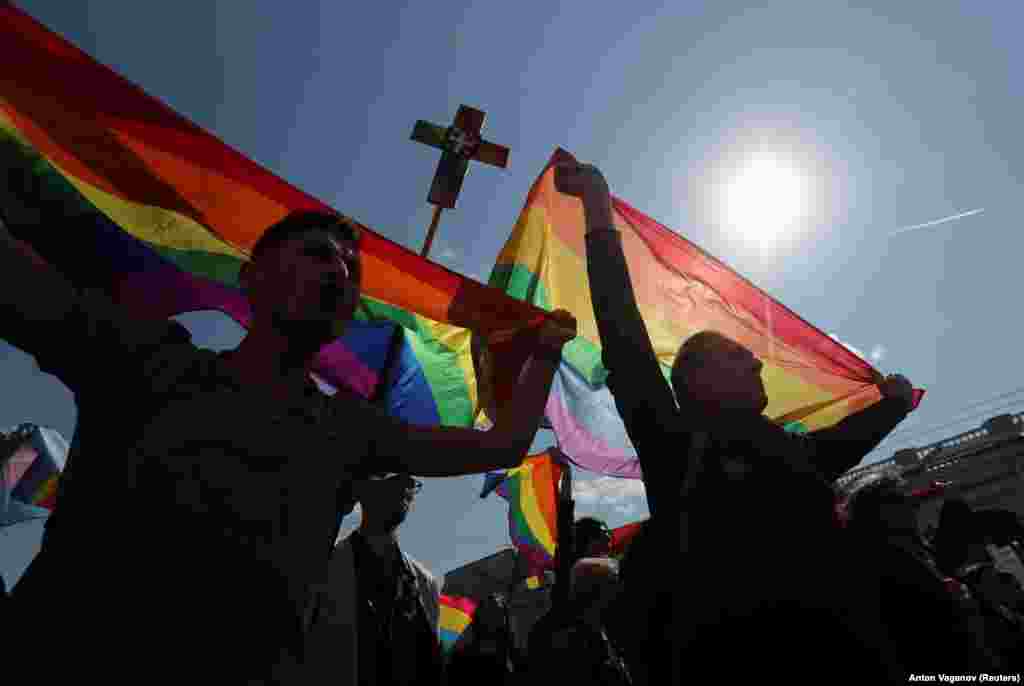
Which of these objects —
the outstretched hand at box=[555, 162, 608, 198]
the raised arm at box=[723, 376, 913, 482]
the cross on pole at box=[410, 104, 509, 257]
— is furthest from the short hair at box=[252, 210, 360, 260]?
the cross on pole at box=[410, 104, 509, 257]

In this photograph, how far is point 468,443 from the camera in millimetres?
1606

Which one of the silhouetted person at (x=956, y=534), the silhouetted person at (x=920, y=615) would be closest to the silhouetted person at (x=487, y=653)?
the silhouetted person at (x=920, y=615)

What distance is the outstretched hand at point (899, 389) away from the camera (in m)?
2.52

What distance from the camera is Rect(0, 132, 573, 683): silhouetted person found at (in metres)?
0.95

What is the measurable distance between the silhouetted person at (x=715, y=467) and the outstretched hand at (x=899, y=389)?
46cm

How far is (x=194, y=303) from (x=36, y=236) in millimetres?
817

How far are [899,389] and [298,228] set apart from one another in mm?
2612

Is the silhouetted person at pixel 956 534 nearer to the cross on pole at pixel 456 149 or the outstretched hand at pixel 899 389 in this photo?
the outstretched hand at pixel 899 389

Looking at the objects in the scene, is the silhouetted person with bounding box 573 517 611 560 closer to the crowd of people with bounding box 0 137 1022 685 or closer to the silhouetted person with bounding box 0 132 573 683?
the crowd of people with bounding box 0 137 1022 685

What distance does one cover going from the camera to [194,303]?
2.88 meters

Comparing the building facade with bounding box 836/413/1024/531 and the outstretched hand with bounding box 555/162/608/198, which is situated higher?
the building facade with bounding box 836/413/1024/531

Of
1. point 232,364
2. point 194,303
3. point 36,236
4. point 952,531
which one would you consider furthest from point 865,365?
point 36,236

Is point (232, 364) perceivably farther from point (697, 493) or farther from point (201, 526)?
point (697, 493)

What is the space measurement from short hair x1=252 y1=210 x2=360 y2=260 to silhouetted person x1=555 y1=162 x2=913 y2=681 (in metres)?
0.85
